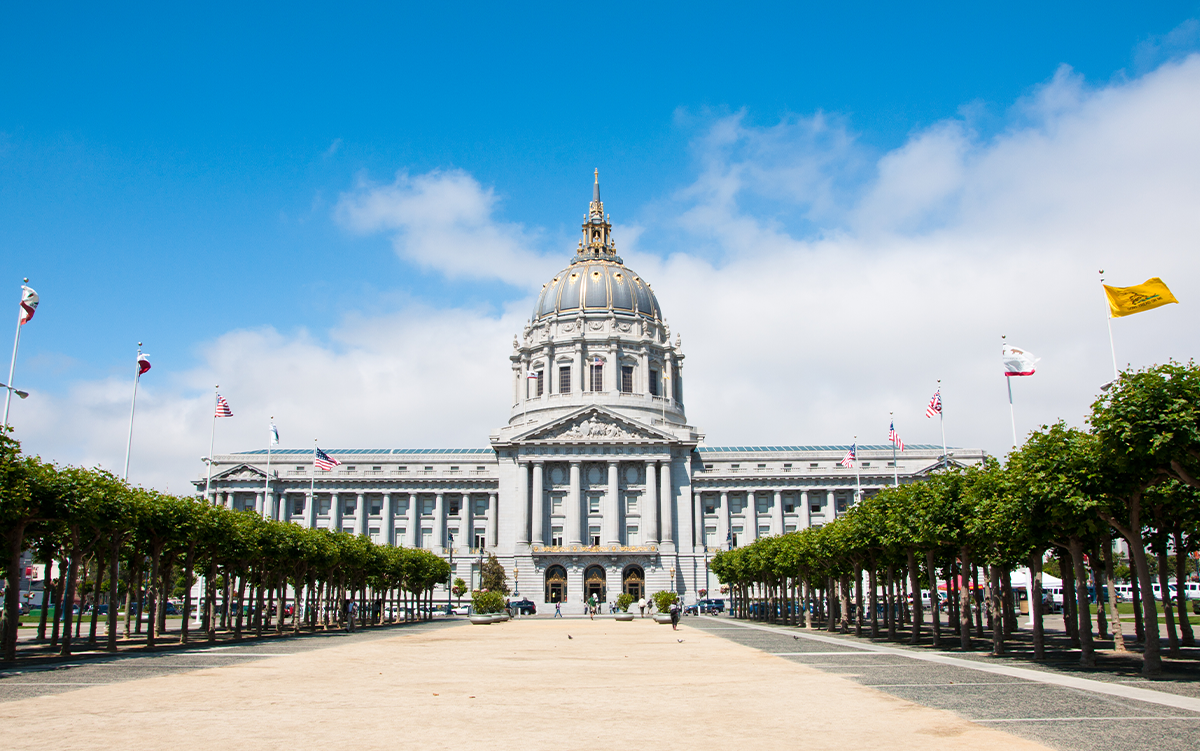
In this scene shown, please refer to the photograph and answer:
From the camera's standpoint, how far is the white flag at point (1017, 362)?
161 ft

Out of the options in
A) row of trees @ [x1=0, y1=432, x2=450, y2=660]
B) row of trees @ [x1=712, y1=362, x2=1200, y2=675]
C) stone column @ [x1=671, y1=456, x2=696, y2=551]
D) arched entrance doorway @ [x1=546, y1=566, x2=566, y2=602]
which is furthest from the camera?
stone column @ [x1=671, y1=456, x2=696, y2=551]

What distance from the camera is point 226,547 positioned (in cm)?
5197

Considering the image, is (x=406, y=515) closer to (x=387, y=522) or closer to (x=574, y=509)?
(x=387, y=522)

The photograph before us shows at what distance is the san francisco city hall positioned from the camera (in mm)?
124062

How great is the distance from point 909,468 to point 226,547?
108031 mm

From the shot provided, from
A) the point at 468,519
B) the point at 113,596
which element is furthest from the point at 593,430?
the point at 113,596

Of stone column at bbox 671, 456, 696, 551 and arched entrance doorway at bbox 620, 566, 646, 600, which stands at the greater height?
stone column at bbox 671, 456, 696, 551

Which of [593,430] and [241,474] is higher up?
[593,430]

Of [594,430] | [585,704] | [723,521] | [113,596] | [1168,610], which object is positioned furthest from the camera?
[723,521]

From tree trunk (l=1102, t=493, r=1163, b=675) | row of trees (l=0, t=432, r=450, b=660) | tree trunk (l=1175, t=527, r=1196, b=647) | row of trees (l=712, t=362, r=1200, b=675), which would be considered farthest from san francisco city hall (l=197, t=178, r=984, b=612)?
tree trunk (l=1102, t=493, r=1163, b=675)

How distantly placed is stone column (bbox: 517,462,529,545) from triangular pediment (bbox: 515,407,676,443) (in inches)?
172

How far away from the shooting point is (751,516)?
134 metres

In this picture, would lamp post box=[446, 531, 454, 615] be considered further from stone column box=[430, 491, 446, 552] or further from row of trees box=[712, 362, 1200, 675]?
row of trees box=[712, 362, 1200, 675]

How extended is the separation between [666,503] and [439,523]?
113 feet
